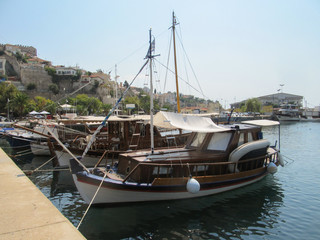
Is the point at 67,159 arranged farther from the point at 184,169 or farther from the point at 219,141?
the point at 219,141

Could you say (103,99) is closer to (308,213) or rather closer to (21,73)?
(21,73)

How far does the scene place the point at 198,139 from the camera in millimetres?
12883

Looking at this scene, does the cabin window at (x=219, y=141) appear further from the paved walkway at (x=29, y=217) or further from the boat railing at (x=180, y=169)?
the paved walkway at (x=29, y=217)

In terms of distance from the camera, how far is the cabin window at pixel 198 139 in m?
12.7

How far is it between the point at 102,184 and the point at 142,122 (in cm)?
744

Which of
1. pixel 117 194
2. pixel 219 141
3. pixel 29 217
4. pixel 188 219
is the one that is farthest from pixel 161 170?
pixel 29 217

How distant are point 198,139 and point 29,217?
29.0ft

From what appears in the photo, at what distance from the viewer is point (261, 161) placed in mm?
13508

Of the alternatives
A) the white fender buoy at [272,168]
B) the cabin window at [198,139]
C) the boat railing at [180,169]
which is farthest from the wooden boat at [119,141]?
the white fender buoy at [272,168]

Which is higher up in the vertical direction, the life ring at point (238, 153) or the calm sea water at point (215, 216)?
the life ring at point (238, 153)

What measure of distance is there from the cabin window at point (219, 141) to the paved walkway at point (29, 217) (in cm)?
786

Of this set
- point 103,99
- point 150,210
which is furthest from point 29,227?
point 103,99

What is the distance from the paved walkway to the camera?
4805 mm

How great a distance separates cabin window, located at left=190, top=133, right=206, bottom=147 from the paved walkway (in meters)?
7.69
